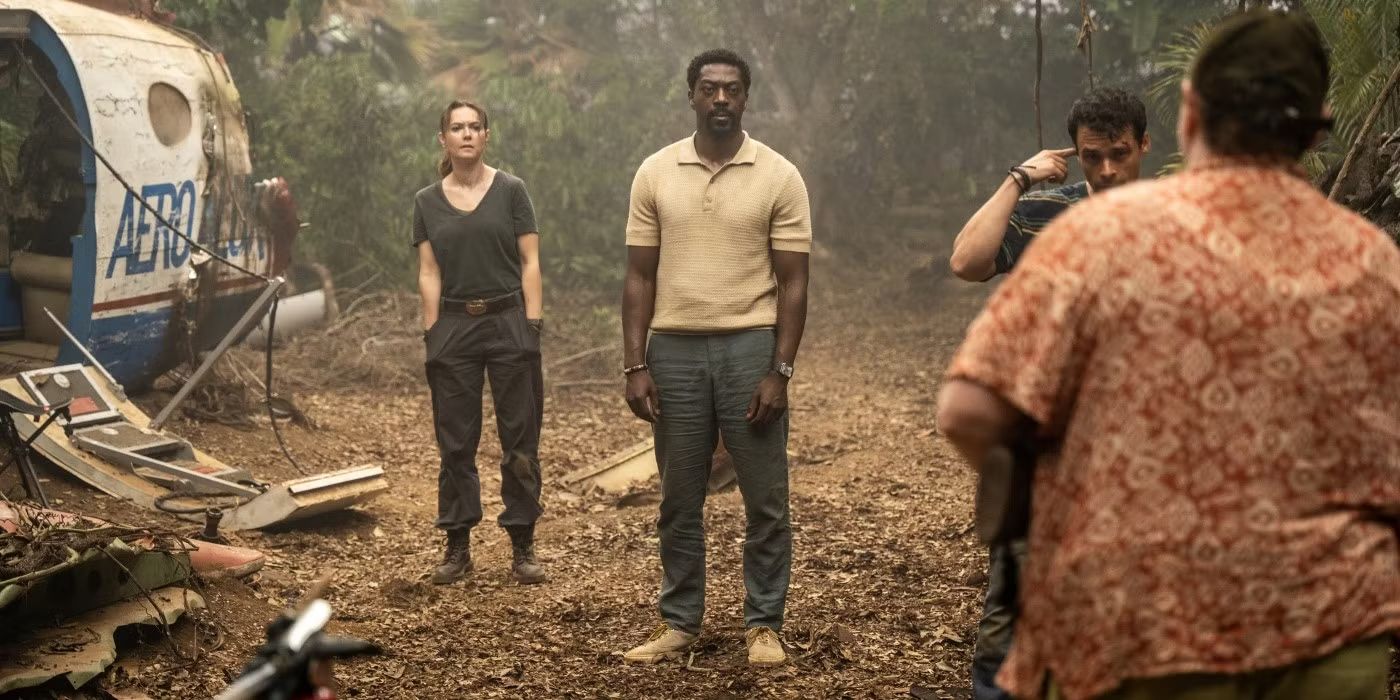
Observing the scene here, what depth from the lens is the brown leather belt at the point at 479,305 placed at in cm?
639

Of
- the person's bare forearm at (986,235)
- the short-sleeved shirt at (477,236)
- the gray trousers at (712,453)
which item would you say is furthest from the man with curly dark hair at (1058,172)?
the short-sleeved shirt at (477,236)

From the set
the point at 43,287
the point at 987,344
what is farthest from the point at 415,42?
the point at 987,344

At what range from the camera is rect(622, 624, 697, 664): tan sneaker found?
5094 mm

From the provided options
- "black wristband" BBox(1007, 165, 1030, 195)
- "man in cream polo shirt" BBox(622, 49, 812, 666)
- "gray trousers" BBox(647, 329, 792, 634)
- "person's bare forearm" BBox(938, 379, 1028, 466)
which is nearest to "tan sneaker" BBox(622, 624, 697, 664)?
"man in cream polo shirt" BBox(622, 49, 812, 666)

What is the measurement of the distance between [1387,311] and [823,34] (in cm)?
1667

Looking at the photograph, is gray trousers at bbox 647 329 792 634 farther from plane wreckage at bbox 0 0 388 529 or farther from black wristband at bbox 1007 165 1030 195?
plane wreckage at bbox 0 0 388 529

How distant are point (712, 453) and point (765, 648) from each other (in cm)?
67

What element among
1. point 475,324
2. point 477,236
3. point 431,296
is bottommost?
point 475,324

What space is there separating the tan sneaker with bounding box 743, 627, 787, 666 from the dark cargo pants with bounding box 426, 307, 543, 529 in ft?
5.80

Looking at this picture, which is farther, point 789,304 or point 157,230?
point 157,230

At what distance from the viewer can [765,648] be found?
5016 millimetres

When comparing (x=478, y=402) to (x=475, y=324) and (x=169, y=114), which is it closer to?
(x=475, y=324)

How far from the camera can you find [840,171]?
61.7 ft

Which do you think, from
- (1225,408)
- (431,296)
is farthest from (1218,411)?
(431,296)
